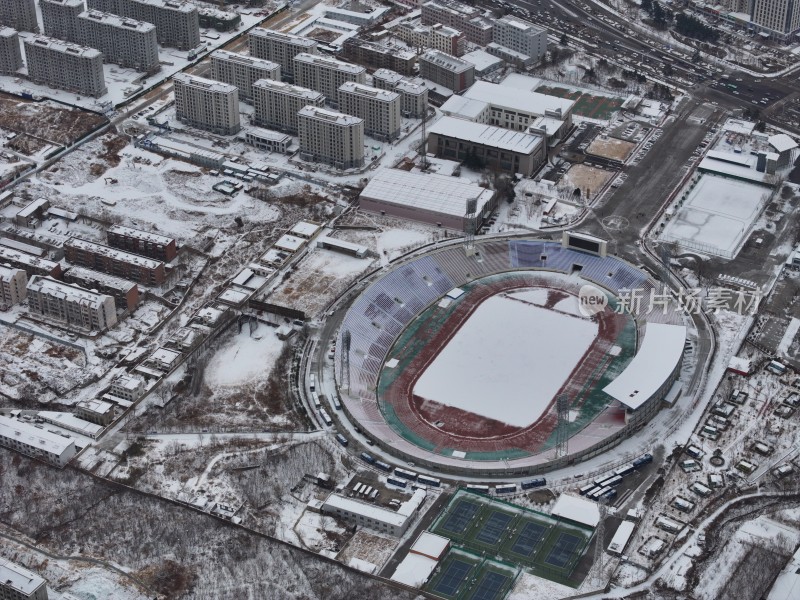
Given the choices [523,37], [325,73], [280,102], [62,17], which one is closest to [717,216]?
[523,37]

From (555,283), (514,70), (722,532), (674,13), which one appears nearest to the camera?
(722,532)

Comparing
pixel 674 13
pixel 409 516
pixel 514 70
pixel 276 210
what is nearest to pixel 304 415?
pixel 409 516

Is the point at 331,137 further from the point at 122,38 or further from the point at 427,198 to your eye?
the point at 122,38

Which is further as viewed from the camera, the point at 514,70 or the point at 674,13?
the point at 674,13

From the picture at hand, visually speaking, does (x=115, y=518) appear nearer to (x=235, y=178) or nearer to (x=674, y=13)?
(x=235, y=178)

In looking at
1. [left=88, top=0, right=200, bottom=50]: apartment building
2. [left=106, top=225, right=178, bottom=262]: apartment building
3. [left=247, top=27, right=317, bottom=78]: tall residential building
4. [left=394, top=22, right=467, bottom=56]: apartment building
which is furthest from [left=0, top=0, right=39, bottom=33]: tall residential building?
[left=106, top=225, right=178, bottom=262]: apartment building

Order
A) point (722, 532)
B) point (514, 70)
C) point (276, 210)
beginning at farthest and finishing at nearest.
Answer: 1. point (514, 70)
2. point (276, 210)
3. point (722, 532)

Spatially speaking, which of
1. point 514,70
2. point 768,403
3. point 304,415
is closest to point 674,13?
point 514,70
